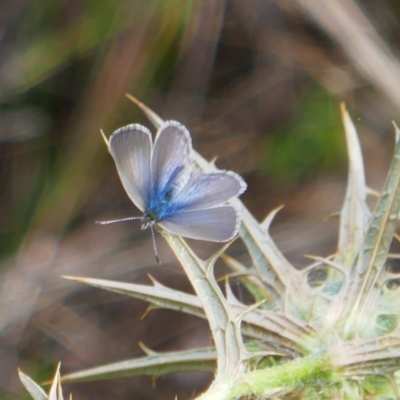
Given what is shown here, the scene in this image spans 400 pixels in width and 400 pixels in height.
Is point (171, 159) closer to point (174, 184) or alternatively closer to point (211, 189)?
point (174, 184)

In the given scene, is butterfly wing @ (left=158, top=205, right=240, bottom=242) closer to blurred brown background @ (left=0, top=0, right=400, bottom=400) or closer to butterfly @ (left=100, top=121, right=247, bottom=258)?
butterfly @ (left=100, top=121, right=247, bottom=258)

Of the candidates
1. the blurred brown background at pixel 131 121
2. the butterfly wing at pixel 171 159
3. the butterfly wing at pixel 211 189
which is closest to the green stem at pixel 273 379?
the butterfly wing at pixel 211 189

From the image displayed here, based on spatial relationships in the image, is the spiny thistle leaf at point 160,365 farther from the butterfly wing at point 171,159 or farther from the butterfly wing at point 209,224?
the butterfly wing at point 171,159

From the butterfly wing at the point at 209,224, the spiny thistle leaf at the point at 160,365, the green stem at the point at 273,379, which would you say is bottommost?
the spiny thistle leaf at the point at 160,365

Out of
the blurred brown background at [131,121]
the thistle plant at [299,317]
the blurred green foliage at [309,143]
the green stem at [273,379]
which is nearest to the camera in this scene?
the green stem at [273,379]

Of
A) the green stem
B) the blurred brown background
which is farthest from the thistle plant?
the blurred brown background

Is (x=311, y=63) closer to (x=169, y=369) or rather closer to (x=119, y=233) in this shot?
(x=119, y=233)
